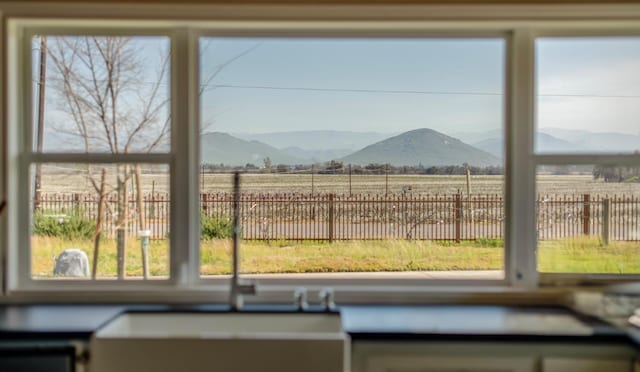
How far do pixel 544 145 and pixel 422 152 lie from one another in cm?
59

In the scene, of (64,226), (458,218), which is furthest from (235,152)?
(458,218)

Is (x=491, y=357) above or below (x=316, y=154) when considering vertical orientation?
below

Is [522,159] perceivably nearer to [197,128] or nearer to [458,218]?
[458,218]

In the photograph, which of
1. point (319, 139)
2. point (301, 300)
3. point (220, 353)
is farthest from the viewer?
point (319, 139)

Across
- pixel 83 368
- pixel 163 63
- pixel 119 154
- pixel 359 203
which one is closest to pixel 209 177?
pixel 119 154

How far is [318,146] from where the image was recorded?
98.3 inches

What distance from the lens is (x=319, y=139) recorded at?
250 centimetres

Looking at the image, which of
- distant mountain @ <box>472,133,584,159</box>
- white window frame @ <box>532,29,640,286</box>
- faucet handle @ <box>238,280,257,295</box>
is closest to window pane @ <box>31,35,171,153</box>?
faucet handle @ <box>238,280,257,295</box>

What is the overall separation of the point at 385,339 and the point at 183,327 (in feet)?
3.01

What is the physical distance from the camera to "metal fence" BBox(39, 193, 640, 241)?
2451 mm

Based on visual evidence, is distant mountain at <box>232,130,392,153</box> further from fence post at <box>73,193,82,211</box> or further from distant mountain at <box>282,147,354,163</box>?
fence post at <box>73,193,82,211</box>

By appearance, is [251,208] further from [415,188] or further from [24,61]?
[24,61]

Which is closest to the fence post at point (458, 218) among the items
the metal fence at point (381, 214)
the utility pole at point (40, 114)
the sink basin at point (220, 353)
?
the metal fence at point (381, 214)

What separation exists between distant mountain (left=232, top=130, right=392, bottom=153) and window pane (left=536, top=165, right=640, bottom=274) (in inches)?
34.5
